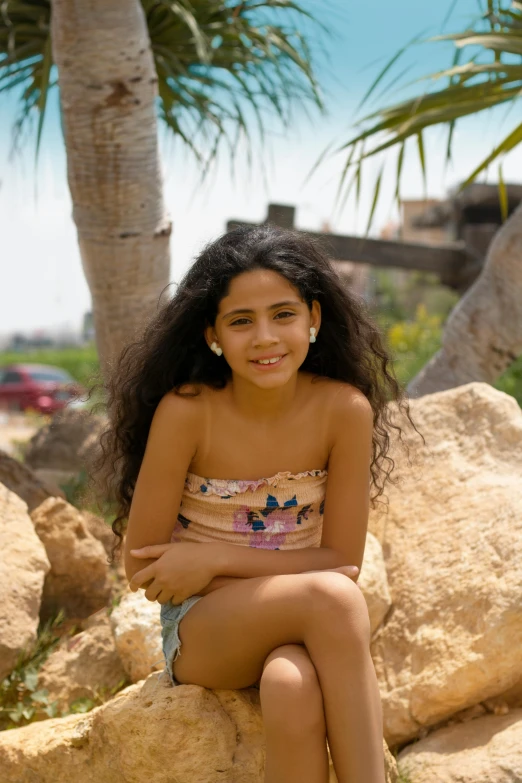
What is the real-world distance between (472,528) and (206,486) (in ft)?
3.39

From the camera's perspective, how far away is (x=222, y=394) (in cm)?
227

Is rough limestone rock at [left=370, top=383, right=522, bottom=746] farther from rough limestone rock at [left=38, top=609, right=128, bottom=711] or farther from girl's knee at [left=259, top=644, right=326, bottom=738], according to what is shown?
rough limestone rock at [left=38, top=609, right=128, bottom=711]

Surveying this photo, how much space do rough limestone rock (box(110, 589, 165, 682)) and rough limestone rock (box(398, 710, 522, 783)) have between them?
0.83 metres

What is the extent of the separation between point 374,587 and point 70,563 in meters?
1.30

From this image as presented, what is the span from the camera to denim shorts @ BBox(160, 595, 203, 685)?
2.12 metres

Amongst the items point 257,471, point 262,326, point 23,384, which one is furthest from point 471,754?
point 23,384

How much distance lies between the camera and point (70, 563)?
11.3 ft

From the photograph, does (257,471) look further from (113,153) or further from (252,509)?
(113,153)

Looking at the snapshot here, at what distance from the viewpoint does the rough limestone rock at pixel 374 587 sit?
2752 millimetres

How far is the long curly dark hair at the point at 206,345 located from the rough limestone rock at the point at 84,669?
86cm

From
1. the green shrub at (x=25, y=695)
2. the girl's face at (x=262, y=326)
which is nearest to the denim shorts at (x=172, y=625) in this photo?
the girl's face at (x=262, y=326)

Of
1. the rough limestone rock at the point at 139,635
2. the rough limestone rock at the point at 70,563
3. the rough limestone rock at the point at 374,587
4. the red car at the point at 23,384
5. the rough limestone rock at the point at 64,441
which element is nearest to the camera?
the rough limestone rock at the point at 374,587

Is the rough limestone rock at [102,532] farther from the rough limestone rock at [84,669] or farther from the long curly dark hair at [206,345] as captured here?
the long curly dark hair at [206,345]

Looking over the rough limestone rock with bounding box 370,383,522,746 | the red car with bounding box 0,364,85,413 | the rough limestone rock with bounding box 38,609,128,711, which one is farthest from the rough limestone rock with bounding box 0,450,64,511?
the red car with bounding box 0,364,85,413
